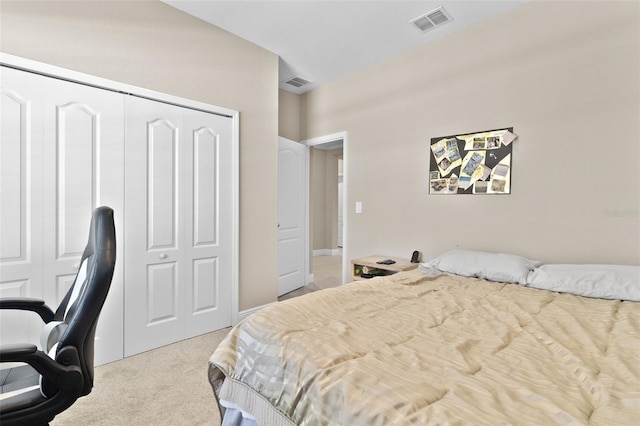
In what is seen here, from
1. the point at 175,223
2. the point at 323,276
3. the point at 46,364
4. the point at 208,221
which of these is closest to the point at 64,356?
the point at 46,364

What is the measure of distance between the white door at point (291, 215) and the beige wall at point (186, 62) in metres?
0.54

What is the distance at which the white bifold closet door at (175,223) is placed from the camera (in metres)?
2.50

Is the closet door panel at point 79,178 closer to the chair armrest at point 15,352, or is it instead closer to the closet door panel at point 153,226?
the closet door panel at point 153,226

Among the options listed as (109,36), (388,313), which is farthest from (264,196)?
(388,313)

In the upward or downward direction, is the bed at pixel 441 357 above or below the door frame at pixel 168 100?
below

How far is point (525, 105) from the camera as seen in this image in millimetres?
2578

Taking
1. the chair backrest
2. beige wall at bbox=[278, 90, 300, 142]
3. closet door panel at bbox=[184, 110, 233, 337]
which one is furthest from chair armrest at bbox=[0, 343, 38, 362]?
beige wall at bbox=[278, 90, 300, 142]

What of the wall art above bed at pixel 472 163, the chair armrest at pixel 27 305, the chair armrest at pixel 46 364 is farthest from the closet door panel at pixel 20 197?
the wall art above bed at pixel 472 163

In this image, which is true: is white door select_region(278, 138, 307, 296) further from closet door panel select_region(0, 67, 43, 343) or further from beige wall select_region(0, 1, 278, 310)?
closet door panel select_region(0, 67, 43, 343)

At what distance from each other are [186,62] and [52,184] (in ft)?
4.89

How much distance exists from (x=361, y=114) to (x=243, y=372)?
325 cm

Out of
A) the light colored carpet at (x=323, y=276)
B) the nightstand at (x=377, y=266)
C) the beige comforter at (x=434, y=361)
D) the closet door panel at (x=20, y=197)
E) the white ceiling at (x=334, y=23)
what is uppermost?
the white ceiling at (x=334, y=23)

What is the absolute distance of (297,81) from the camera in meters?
4.12

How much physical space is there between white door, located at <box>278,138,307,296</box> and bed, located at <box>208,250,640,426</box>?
90.7 inches
